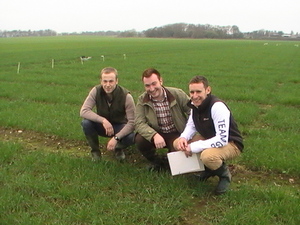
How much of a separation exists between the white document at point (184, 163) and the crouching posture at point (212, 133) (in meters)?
0.08

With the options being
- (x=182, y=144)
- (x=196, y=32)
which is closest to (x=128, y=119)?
(x=182, y=144)

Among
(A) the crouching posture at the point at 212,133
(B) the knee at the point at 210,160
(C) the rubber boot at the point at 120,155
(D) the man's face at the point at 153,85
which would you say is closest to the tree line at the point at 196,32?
(C) the rubber boot at the point at 120,155

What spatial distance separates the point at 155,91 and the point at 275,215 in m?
2.16

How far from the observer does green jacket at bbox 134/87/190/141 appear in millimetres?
4820

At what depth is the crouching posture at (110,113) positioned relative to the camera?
509 cm

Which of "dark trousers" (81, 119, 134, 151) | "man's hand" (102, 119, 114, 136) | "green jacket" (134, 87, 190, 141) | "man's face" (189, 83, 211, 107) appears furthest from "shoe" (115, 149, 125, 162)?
"man's face" (189, 83, 211, 107)

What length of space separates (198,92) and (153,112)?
952 mm

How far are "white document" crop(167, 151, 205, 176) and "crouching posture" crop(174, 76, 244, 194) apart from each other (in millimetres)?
81

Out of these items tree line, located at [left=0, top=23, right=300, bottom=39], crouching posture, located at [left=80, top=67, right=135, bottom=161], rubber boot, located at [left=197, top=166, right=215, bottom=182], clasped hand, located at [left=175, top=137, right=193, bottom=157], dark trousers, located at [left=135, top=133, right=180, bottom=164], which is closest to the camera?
clasped hand, located at [left=175, top=137, right=193, bottom=157]

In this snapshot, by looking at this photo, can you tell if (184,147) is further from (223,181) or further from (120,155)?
(120,155)

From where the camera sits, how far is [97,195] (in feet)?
13.7

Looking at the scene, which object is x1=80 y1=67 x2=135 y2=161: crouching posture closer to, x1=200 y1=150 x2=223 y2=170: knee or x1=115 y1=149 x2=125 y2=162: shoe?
x1=115 y1=149 x2=125 y2=162: shoe

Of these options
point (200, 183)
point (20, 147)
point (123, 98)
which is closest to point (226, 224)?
point (200, 183)

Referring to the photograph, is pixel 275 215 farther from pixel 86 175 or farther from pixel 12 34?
pixel 12 34
